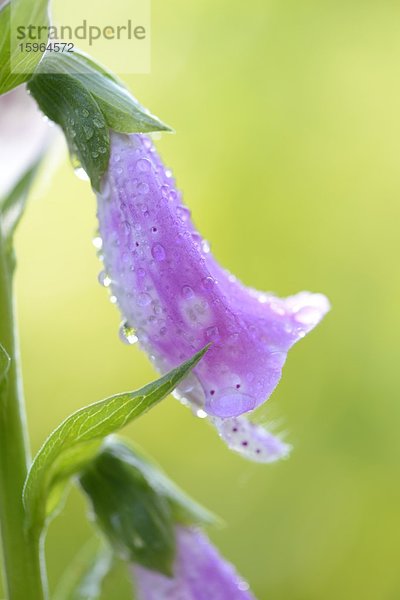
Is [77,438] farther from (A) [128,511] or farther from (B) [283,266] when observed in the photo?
(B) [283,266]

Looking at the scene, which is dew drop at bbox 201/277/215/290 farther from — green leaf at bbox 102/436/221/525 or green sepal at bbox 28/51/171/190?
green leaf at bbox 102/436/221/525

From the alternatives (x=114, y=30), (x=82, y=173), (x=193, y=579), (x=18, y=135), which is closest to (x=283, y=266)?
(x=114, y=30)

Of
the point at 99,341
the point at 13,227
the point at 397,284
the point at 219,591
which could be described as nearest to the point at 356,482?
the point at 397,284

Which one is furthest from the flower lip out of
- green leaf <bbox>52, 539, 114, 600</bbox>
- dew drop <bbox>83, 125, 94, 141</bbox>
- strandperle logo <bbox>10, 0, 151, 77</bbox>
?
strandperle logo <bbox>10, 0, 151, 77</bbox>

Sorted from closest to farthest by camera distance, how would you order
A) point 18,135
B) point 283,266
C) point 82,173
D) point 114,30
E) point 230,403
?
point 230,403
point 82,173
point 18,135
point 114,30
point 283,266

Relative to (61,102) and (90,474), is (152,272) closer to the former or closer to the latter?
(61,102)

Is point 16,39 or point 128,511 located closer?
point 16,39

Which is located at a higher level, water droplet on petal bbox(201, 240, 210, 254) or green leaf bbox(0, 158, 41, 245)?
green leaf bbox(0, 158, 41, 245)
